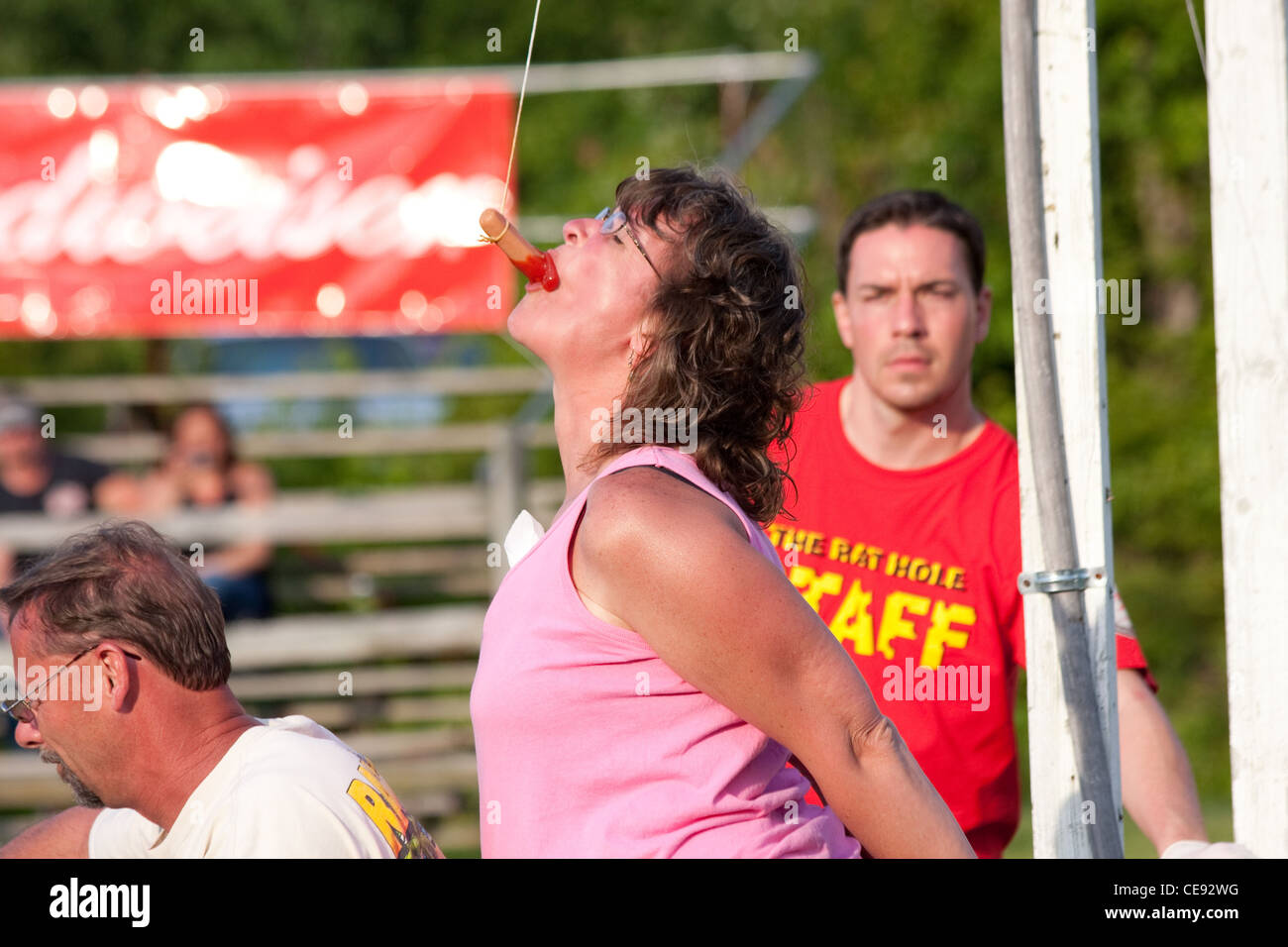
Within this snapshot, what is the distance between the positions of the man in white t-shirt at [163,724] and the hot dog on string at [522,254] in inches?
27.2

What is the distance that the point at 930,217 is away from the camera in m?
3.67

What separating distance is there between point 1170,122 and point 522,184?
7264 millimetres

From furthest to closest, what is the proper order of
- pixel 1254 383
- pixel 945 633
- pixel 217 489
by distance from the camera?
pixel 217 489 → pixel 945 633 → pixel 1254 383

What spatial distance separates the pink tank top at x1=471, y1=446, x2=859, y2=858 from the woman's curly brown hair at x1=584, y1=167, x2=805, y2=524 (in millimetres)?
176

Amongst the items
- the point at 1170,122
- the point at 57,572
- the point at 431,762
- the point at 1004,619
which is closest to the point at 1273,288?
the point at 1004,619

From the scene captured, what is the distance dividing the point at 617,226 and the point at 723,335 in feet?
0.79

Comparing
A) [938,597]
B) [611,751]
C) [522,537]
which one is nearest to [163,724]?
[522,537]

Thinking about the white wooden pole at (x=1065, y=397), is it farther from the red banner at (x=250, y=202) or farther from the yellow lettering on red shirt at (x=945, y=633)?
the red banner at (x=250, y=202)

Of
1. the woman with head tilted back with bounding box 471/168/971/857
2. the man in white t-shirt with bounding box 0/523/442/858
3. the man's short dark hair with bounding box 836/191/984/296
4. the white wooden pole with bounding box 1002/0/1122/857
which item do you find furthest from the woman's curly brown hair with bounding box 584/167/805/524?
the man's short dark hair with bounding box 836/191/984/296

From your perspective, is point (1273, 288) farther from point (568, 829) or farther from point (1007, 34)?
point (568, 829)

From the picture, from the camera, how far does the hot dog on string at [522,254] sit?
88.7 inches

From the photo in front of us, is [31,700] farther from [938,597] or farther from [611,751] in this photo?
[938,597]

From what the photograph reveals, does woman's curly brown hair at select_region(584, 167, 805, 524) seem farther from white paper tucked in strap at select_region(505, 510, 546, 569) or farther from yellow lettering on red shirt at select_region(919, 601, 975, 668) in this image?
yellow lettering on red shirt at select_region(919, 601, 975, 668)

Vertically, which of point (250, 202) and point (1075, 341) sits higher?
point (250, 202)
